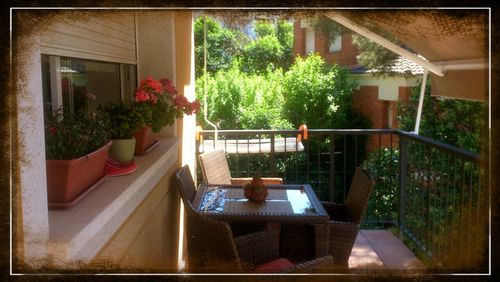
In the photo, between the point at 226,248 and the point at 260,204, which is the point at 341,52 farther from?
the point at 226,248

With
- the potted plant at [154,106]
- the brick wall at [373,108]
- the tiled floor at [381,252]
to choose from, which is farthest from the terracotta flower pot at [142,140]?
the brick wall at [373,108]

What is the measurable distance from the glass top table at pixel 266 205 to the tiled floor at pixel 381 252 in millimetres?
813

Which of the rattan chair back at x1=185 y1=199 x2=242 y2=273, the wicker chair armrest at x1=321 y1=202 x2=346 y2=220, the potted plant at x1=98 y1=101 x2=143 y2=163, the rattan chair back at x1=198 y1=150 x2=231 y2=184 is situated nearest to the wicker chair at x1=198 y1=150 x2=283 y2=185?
the rattan chair back at x1=198 y1=150 x2=231 y2=184

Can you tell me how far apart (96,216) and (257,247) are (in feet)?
4.39

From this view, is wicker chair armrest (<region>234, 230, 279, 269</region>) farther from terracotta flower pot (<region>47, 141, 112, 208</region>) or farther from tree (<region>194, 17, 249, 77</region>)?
tree (<region>194, 17, 249, 77</region>)

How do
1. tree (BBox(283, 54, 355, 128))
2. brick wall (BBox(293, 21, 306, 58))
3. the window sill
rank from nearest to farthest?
the window sill → tree (BBox(283, 54, 355, 128)) → brick wall (BBox(293, 21, 306, 58))

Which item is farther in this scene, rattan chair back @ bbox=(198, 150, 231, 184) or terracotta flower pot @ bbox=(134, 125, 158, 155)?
rattan chair back @ bbox=(198, 150, 231, 184)

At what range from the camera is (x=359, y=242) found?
444 cm

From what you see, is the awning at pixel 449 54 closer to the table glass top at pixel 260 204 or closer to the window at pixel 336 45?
the table glass top at pixel 260 204

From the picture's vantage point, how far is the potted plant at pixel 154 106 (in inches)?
109

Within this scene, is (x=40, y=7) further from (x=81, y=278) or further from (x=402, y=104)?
(x=402, y=104)

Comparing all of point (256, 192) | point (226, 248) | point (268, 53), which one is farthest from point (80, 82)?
point (268, 53)

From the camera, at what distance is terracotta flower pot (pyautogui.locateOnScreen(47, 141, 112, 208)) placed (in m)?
1.62

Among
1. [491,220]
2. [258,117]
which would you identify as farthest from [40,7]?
[258,117]
